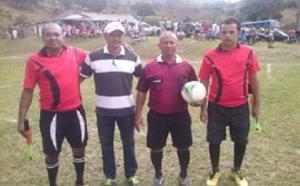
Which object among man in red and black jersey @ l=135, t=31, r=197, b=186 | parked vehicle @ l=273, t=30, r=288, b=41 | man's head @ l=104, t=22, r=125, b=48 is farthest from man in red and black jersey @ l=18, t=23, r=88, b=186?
parked vehicle @ l=273, t=30, r=288, b=41

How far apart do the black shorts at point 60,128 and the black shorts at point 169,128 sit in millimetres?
775

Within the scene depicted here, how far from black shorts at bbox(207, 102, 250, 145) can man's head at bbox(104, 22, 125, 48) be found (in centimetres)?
129

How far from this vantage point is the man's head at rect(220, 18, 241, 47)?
4.27 metres

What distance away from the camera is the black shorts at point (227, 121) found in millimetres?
4512

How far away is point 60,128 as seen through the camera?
430 centimetres

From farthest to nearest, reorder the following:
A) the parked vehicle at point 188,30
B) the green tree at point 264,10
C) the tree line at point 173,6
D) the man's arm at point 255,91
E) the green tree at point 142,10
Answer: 1. the green tree at point 142,10
2. the tree line at point 173,6
3. the green tree at point 264,10
4. the parked vehicle at point 188,30
5. the man's arm at point 255,91

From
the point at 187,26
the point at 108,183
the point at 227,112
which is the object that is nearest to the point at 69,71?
the point at 108,183

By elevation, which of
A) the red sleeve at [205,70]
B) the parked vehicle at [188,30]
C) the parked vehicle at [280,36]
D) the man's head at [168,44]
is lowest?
the parked vehicle at [280,36]

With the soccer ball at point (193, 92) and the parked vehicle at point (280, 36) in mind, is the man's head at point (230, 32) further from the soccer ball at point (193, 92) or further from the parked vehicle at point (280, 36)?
the parked vehicle at point (280, 36)

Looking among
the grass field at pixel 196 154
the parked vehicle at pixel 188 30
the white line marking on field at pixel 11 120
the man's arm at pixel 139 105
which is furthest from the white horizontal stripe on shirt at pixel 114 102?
the parked vehicle at pixel 188 30

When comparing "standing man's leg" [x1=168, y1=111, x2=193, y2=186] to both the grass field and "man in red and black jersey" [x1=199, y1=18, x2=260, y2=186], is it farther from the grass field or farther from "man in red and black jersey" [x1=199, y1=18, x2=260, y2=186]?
the grass field

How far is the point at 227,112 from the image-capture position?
4.51 m

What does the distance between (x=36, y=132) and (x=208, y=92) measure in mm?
3948

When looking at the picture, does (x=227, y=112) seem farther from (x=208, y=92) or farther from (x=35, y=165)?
(x=35, y=165)
